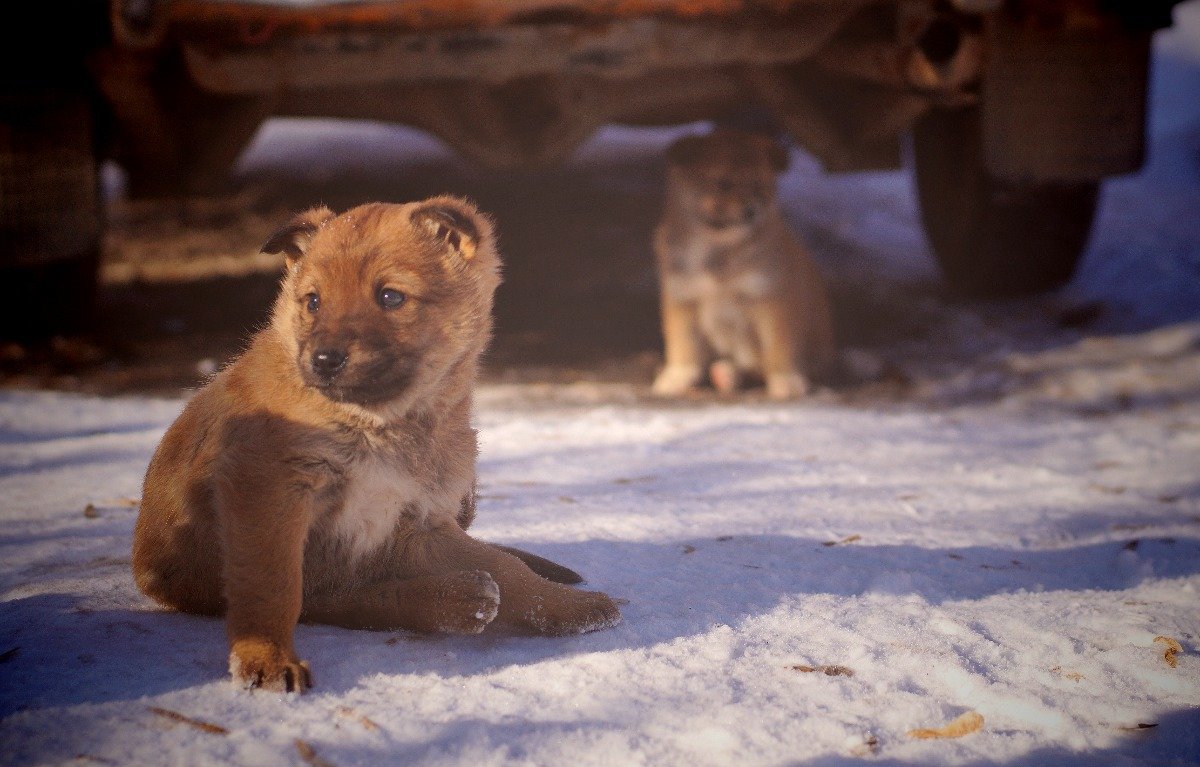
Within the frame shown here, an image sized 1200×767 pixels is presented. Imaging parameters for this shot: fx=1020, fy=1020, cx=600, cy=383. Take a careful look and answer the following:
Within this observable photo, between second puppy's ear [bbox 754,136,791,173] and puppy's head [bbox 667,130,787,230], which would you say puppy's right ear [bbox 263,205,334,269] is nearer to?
puppy's head [bbox 667,130,787,230]

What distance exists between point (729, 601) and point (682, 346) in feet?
10.5

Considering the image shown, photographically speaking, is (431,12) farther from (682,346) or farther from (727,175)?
(682,346)

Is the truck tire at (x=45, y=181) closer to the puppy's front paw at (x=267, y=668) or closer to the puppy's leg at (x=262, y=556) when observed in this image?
the puppy's leg at (x=262, y=556)

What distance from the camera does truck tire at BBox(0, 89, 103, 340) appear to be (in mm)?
Result: 4762

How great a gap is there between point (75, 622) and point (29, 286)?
154 inches

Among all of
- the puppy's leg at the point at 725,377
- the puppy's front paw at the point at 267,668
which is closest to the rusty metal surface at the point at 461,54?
the puppy's leg at the point at 725,377

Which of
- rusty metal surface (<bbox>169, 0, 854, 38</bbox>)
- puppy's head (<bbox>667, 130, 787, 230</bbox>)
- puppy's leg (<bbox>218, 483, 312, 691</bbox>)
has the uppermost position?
rusty metal surface (<bbox>169, 0, 854, 38</bbox>)

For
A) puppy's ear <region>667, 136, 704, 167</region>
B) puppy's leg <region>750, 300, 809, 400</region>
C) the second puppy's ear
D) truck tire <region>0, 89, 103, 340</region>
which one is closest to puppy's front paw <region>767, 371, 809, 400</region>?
puppy's leg <region>750, 300, 809, 400</region>

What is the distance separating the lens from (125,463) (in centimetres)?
358

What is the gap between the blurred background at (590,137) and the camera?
4.55 metres

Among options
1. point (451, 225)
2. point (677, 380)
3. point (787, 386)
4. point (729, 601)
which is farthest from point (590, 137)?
point (729, 601)

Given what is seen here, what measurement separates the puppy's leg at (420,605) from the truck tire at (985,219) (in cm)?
462

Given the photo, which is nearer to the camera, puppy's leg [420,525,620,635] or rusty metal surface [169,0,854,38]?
puppy's leg [420,525,620,635]

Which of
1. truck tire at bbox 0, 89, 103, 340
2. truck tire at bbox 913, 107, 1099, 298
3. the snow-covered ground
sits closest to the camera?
the snow-covered ground
